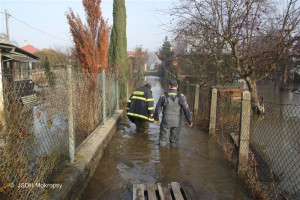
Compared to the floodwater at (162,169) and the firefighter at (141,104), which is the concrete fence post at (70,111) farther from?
the firefighter at (141,104)

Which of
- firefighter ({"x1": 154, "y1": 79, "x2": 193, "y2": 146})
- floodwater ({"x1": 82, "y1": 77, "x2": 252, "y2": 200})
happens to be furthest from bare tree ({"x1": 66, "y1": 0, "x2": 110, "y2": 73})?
firefighter ({"x1": 154, "y1": 79, "x2": 193, "y2": 146})

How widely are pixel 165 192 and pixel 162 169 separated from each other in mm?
1184

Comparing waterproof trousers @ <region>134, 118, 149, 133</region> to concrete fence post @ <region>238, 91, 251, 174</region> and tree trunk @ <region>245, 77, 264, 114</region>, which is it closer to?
concrete fence post @ <region>238, 91, 251, 174</region>

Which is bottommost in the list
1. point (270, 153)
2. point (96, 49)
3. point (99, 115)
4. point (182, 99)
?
point (270, 153)

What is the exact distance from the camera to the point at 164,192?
3396mm

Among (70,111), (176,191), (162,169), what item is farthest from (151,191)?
(70,111)

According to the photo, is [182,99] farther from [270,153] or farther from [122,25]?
[122,25]

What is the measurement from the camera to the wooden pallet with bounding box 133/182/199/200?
3.26 m

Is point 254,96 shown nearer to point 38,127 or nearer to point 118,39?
point 118,39

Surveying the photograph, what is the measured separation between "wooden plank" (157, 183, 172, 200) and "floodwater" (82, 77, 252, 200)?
1.53 ft

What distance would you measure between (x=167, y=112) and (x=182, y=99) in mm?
451

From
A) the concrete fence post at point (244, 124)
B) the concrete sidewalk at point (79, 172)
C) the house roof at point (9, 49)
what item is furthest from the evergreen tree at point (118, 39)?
the concrete fence post at point (244, 124)

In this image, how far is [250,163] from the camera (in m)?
4.49

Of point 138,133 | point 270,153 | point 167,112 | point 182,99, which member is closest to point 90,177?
point 167,112
